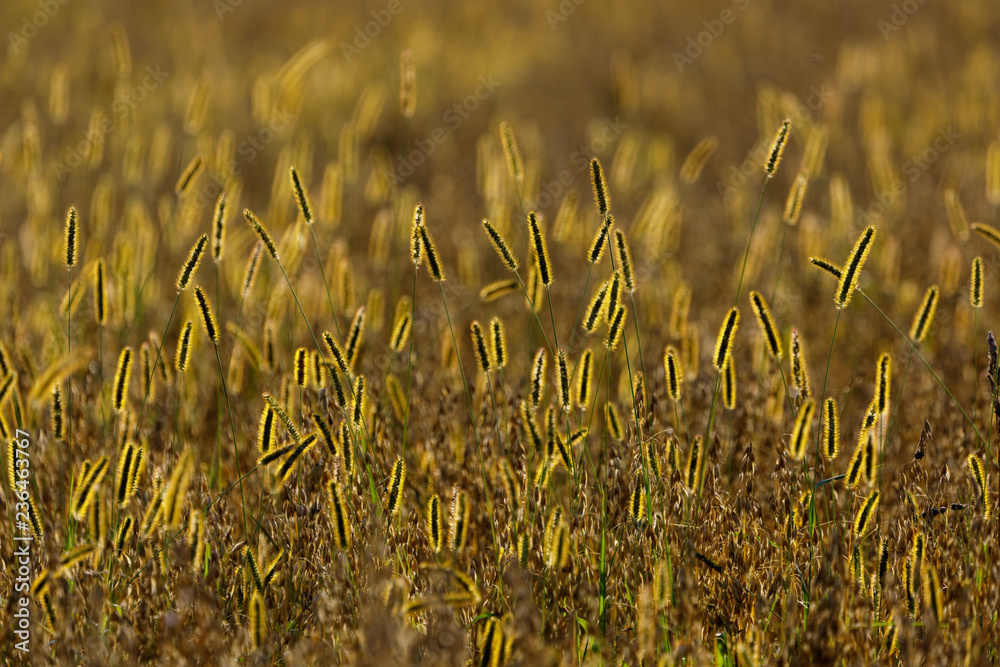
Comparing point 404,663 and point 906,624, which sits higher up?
point 404,663

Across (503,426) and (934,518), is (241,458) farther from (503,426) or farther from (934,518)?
(934,518)

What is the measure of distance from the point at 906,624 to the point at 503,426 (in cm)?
93

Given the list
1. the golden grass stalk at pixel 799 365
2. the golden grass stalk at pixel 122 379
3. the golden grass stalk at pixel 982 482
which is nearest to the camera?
the golden grass stalk at pixel 982 482

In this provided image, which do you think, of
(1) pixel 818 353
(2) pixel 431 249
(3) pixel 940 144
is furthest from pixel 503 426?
(3) pixel 940 144

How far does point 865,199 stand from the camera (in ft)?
14.7

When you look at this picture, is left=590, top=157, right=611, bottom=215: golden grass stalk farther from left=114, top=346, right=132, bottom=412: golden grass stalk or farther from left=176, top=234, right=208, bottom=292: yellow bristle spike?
left=114, top=346, right=132, bottom=412: golden grass stalk

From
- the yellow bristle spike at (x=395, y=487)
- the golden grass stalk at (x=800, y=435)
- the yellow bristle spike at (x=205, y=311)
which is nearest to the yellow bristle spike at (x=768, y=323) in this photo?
the golden grass stalk at (x=800, y=435)

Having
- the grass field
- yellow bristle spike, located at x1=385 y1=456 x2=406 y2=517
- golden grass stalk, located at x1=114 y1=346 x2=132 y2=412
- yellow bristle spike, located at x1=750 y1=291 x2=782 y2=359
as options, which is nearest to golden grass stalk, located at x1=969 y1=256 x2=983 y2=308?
the grass field

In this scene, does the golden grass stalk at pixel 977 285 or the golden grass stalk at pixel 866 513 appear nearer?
the golden grass stalk at pixel 866 513

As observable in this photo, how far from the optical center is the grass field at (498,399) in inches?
55.5

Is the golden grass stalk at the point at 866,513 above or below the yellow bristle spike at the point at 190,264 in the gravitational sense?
below

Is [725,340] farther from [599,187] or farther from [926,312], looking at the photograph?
[926,312]

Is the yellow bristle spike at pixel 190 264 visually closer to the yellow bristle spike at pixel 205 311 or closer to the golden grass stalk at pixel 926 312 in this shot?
the yellow bristle spike at pixel 205 311

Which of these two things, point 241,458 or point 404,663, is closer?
point 404,663
